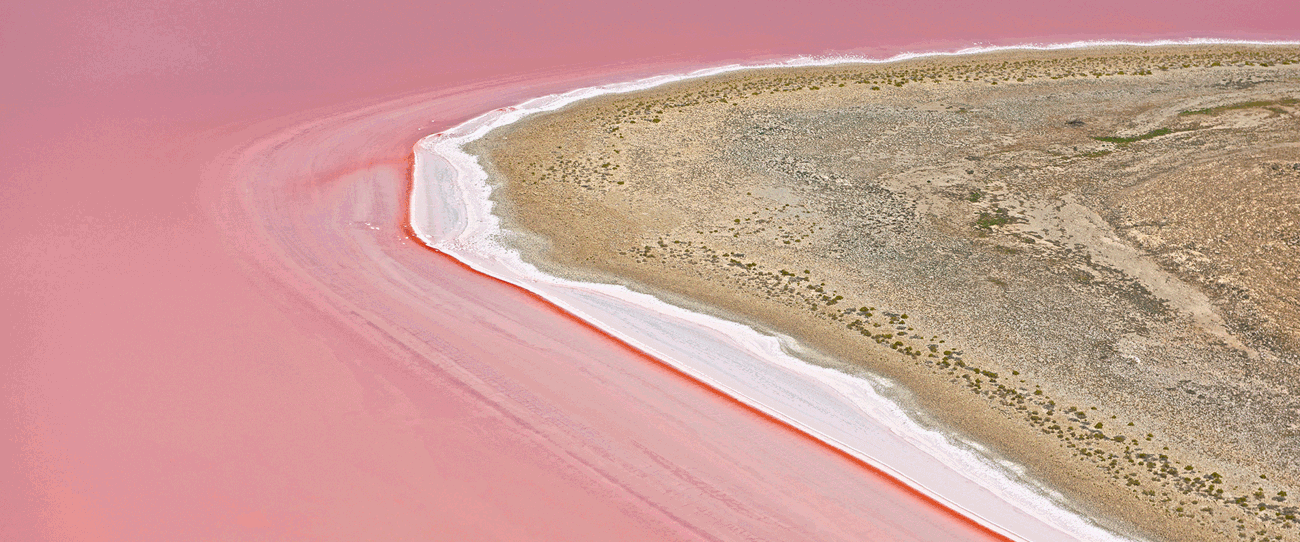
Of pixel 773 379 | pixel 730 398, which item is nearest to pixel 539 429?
pixel 730 398

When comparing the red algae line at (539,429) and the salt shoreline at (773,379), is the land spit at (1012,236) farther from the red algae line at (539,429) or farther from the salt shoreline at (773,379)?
the red algae line at (539,429)

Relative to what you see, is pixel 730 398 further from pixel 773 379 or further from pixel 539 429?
pixel 539 429

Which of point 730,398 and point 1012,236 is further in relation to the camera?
point 1012,236

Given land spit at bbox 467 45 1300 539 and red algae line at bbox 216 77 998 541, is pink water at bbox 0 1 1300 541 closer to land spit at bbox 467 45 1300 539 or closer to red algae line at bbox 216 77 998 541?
red algae line at bbox 216 77 998 541

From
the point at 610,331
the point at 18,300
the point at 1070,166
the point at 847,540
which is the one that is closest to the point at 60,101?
the point at 18,300

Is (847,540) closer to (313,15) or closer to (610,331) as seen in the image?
(610,331)

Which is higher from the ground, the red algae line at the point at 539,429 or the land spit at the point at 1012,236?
the land spit at the point at 1012,236

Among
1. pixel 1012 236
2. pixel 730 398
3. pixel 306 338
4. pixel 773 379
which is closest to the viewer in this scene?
pixel 730 398

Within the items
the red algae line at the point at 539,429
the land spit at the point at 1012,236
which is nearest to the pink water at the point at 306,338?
the red algae line at the point at 539,429
